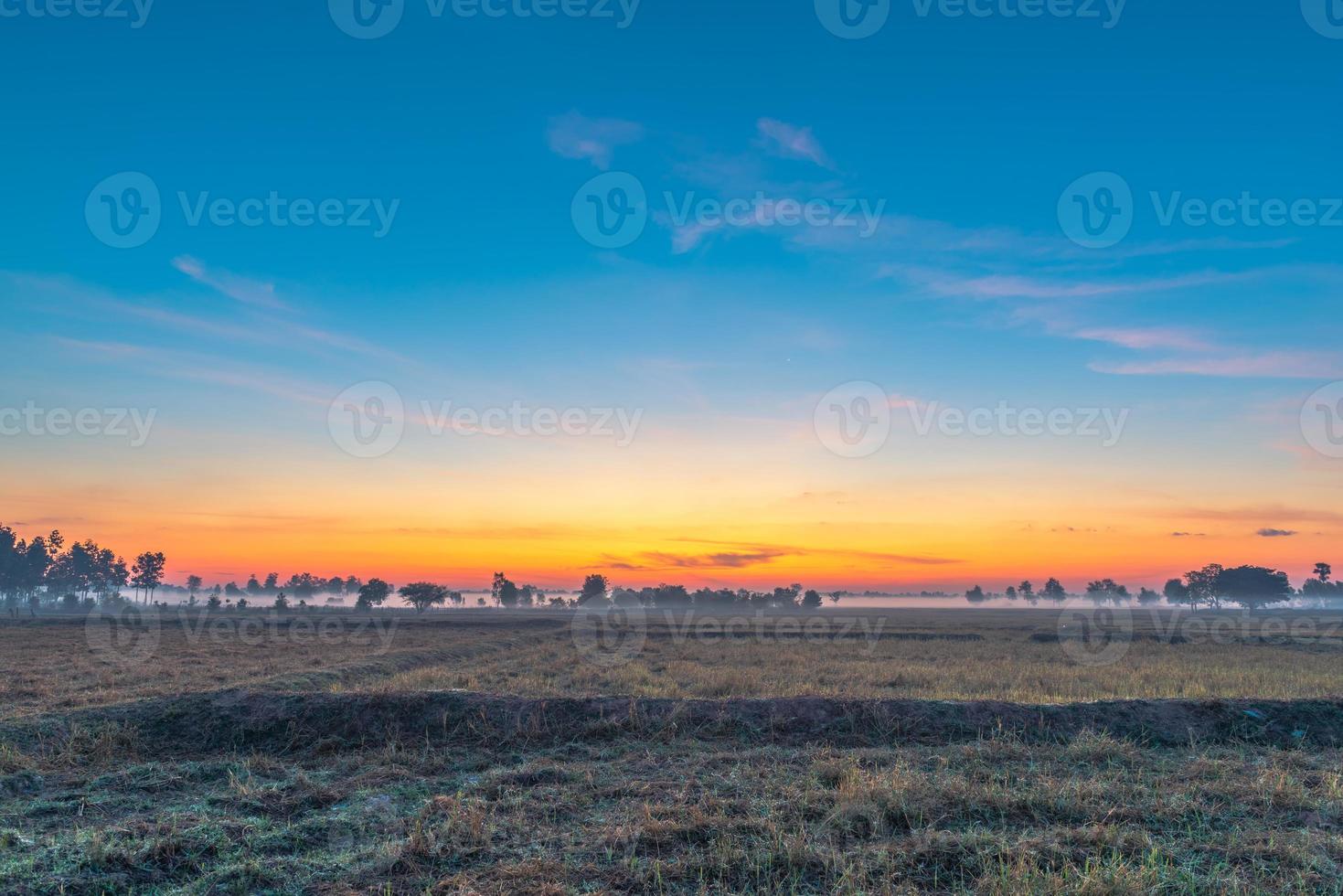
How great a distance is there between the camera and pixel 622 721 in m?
14.3

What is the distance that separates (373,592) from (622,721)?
176 meters

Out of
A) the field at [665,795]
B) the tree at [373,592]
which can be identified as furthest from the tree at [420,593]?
the field at [665,795]

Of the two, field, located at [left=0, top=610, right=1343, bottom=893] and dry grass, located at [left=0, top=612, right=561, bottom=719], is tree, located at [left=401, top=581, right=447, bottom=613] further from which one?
field, located at [left=0, top=610, right=1343, bottom=893]

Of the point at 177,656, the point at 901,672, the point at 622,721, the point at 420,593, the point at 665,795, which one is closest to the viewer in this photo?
the point at 665,795

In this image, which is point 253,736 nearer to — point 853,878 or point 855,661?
point 853,878

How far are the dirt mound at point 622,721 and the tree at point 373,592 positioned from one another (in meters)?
166

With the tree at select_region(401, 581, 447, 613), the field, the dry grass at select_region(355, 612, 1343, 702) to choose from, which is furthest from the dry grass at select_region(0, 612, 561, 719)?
the tree at select_region(401, 581, 447, 613)

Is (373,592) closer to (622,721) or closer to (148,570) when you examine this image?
(148,570)

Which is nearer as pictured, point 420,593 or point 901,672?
point 901,672

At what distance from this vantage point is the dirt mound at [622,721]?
14.0 meters

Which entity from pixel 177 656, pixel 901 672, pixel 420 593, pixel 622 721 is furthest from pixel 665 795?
pixel 420 593

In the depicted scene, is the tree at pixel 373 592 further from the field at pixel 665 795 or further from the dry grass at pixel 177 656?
the field at pixel 665 795

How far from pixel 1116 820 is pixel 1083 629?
6232cm

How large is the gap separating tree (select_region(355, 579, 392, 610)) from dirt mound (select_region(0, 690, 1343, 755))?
544 feet
